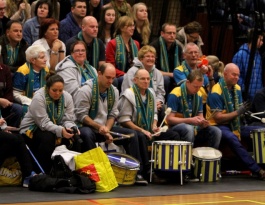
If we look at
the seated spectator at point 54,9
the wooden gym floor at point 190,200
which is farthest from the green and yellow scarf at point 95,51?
the wooden gym floor at point 190,200

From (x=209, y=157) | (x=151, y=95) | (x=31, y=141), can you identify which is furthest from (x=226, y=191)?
(x=31, y=141)

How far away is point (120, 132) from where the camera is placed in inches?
429

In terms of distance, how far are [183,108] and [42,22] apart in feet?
7.43

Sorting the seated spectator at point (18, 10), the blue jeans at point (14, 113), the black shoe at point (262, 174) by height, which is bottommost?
the black shoe at point (262, 174)

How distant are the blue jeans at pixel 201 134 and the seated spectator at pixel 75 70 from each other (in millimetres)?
1352

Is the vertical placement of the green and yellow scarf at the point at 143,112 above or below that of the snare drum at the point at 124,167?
above

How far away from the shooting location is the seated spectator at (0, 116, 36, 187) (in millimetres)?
10086

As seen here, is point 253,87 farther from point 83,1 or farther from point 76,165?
point 76,165

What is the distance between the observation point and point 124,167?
1041 centimetres

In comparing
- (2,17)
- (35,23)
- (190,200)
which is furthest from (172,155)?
(2,17)

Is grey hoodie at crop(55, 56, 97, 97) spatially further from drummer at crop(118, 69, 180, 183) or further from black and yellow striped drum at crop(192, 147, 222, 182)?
black and yellow striped drum at crop(192, 147, 222, 182)

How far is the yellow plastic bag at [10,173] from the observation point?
1029cm

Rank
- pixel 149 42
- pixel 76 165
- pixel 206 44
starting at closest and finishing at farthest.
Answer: pixel 76 165, pixel 149 42, pixel 206 44

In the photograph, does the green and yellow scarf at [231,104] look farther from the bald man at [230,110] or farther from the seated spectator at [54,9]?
the seated spectator at [54,9]
